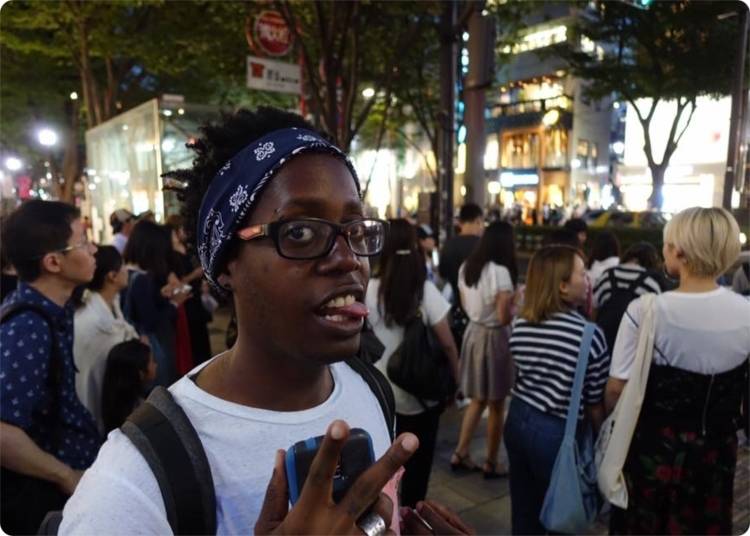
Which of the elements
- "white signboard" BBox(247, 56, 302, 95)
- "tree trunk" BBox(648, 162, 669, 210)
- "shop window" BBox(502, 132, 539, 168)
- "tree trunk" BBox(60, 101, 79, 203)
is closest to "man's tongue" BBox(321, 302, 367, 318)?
"white signboard" BBox(247, 56, 302, 95)

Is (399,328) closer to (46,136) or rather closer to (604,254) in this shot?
(604,254)

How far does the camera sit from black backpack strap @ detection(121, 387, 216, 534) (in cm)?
102

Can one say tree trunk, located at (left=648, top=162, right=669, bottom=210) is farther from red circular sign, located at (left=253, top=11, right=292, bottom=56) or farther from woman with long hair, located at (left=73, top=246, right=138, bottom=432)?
woman with long hair, located at (left=73, top=246, right=138, bottom=432)

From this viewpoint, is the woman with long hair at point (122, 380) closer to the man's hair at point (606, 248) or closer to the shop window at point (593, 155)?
the man's hair at point (606, 248)

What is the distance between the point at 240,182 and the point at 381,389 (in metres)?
0.67

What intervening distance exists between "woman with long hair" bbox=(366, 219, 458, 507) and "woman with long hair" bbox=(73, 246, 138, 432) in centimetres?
155

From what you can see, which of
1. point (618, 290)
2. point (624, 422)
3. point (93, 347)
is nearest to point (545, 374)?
point (624, 422)

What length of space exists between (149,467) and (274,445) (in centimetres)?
26

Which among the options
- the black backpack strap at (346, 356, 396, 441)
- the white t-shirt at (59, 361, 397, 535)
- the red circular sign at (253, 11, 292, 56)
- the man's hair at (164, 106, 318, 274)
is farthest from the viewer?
the red circular sign at (253, 11, 292, 56)

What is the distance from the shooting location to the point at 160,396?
44.9 inches

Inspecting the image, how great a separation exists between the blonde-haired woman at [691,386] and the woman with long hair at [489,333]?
170 centimetres

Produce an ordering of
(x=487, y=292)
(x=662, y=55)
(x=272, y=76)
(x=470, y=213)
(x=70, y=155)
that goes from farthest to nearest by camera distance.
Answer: (x=70, y=155) → (x=662, y=55) → (x=272, y=76) → (x=470, y=213) → (x=487, y=292)

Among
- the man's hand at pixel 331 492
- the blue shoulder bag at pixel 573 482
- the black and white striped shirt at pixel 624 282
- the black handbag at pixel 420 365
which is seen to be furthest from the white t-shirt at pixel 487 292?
the man's hand at pixel 331 492

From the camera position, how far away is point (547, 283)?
3.20m
